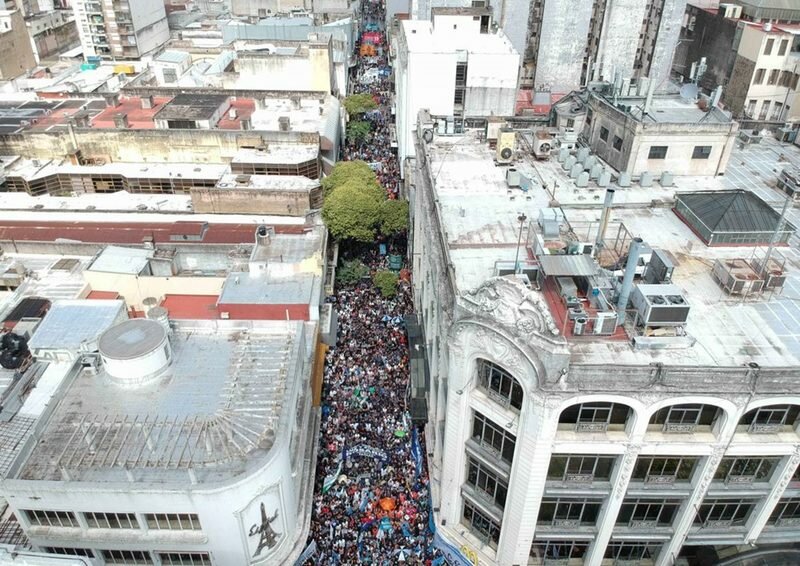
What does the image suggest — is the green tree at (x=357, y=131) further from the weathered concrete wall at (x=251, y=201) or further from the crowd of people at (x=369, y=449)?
the crowd of people at (x=369, y=449)

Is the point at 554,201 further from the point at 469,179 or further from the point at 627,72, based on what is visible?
the point at 627,72

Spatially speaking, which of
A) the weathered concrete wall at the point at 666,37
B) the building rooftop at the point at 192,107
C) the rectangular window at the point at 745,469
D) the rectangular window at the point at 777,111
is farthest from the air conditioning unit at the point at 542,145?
the rectangular window at the point at 777,111

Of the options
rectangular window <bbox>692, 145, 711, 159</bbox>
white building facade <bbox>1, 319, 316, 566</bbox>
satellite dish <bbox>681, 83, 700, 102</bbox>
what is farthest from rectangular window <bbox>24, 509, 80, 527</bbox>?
satellite dish <bbox>681, 83, 700, 102</bbox>

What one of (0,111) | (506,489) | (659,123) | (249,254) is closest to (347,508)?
(506,489)

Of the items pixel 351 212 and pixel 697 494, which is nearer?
pixel 697 494

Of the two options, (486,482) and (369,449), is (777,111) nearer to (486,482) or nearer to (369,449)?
(369,449)

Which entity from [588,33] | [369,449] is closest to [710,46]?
[588,33]
